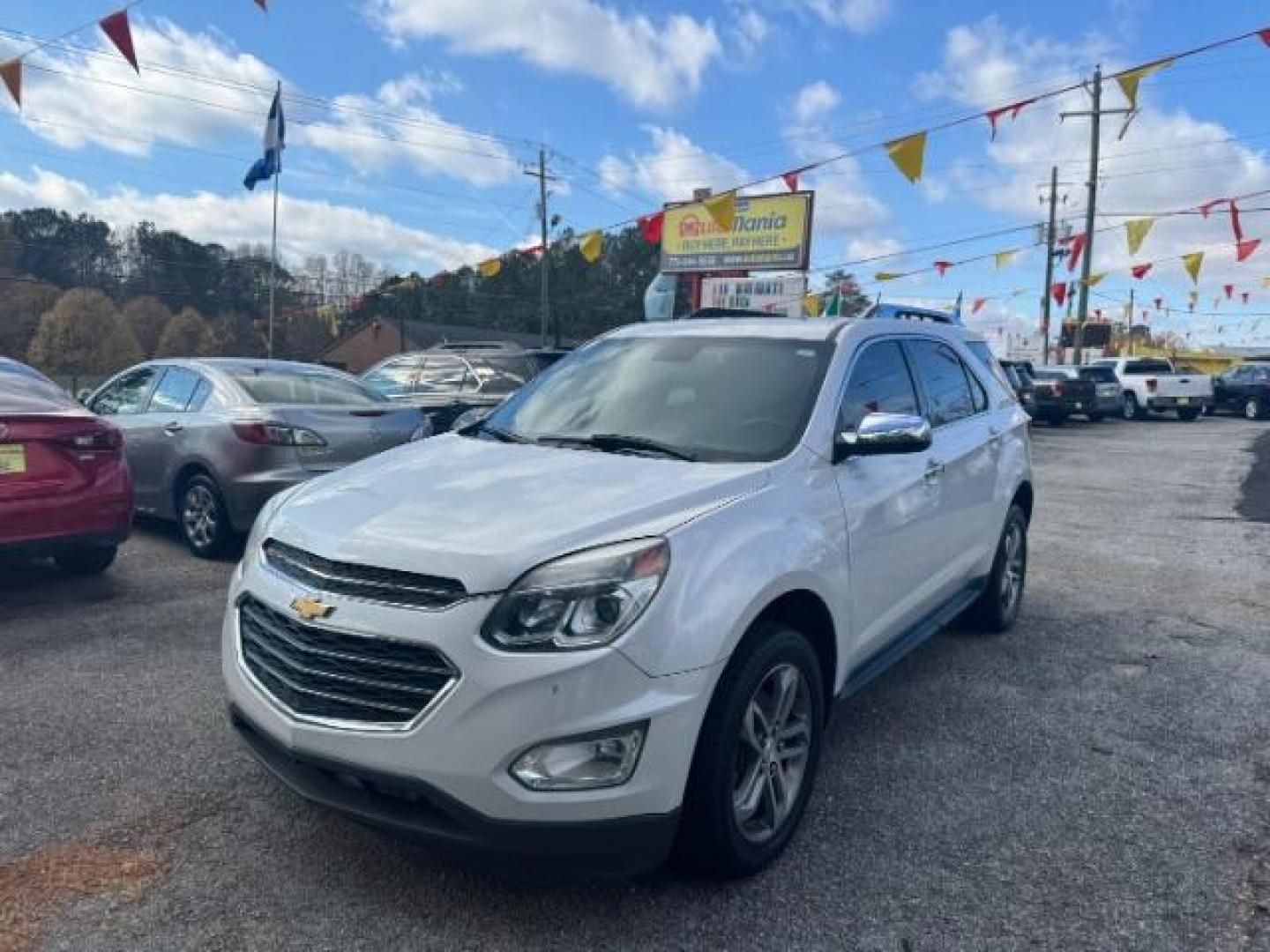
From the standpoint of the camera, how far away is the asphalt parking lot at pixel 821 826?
2629 millimetres

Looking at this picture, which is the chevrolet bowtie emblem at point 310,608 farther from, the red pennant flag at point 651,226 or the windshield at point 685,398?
the red pennant flag at point 651,226

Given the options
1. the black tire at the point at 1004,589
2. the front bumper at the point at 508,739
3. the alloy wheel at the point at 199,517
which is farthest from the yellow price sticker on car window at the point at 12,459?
the black tire at the point at 1004,589

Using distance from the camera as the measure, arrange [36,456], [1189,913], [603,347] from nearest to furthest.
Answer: [1189,913] < [603,347] < [36,456]

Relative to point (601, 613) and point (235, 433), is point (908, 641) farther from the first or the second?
point (235, 433)

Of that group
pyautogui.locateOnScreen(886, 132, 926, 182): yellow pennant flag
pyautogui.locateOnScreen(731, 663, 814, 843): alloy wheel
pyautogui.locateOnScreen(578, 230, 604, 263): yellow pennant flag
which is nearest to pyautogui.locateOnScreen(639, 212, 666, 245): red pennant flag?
pyautogui.locateOnScreen(578, 230, 604, 263): yellow pennant flag

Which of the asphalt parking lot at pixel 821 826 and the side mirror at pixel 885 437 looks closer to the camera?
the asphalt parking lot at pixel 821 826

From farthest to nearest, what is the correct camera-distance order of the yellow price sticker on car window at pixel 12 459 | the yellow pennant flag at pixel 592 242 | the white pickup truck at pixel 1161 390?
the white pickup truck at pixel 1161 390 → the yellow pennant flag at pixel 592 242 → the yellow price sticker on car window at pixel 12 459

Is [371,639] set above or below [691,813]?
above

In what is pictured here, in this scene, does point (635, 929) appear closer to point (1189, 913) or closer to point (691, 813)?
point (691, 813)

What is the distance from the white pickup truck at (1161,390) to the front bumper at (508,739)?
30.5 m

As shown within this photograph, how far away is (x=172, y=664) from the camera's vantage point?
463cm

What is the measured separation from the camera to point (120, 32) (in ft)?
32.5

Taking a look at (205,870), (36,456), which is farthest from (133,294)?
(205,870)

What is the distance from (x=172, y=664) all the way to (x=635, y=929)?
10.1 feet
